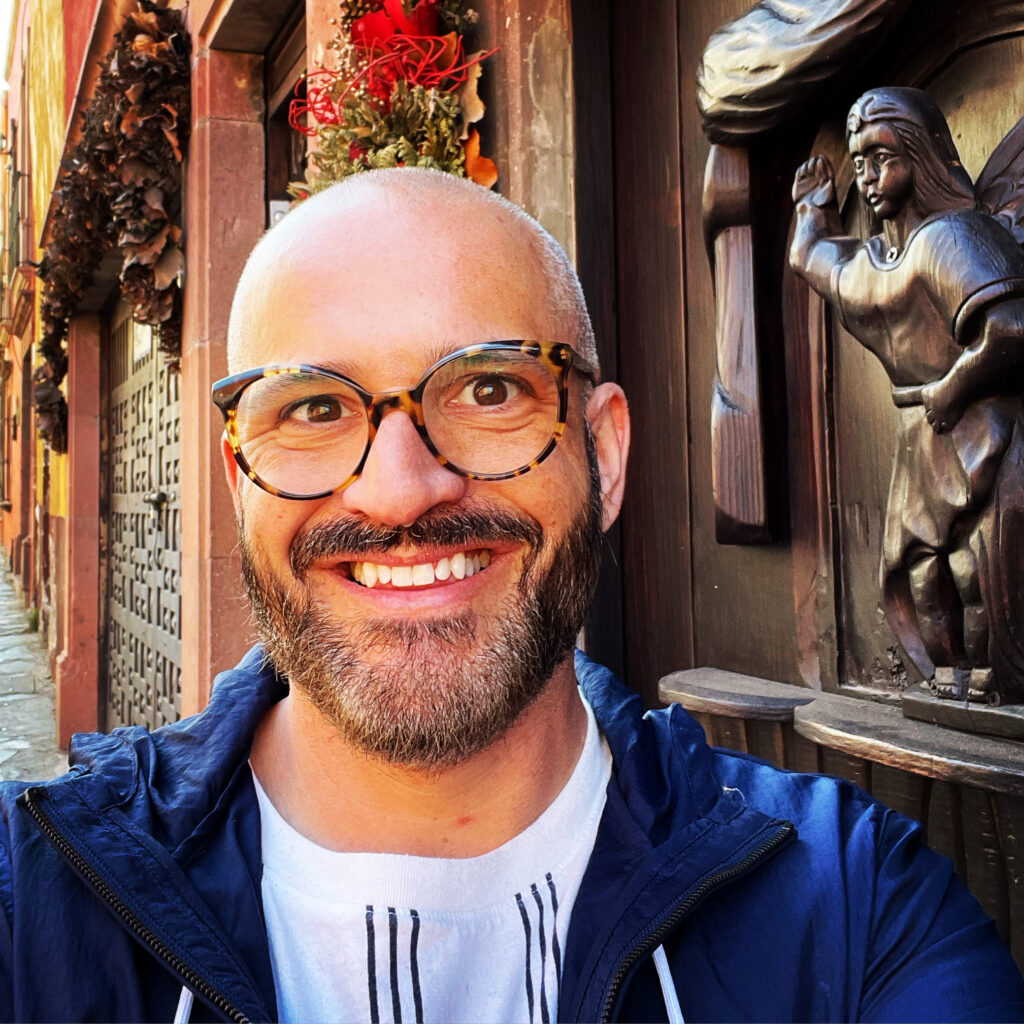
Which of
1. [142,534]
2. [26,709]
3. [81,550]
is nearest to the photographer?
[142,534]

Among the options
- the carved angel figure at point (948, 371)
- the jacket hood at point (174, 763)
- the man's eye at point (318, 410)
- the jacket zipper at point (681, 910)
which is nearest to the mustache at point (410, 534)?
the man's eye at point (318, 410)

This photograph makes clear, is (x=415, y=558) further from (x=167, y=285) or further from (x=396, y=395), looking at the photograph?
(x=167, y=285)

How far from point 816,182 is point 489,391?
0.82 m

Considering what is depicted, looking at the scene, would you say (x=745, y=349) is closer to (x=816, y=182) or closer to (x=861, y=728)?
(x=816, y=182)

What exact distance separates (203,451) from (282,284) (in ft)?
9.28

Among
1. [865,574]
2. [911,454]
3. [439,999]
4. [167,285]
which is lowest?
[439,999]

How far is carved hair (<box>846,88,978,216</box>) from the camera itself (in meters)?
1.32

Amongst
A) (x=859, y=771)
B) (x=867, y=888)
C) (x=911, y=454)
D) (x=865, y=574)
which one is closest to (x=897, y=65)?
(x=911, y=454)

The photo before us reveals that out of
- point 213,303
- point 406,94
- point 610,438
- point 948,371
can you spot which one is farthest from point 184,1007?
point 213,303

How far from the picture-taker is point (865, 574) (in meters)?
1.66

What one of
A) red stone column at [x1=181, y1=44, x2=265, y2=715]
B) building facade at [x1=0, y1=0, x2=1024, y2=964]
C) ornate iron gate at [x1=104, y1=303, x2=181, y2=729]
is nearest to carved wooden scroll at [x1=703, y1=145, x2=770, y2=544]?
building facade at [x1=0, y1=0, x2=1024, y2=964]

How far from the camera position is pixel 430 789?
1201 mm

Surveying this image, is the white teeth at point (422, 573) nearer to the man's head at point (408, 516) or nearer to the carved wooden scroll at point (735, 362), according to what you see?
the man's head at point (408, 516)

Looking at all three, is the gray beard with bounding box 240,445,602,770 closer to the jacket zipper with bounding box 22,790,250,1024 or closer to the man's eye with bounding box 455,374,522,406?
the man's eye with bounding box 455,374,522,406
